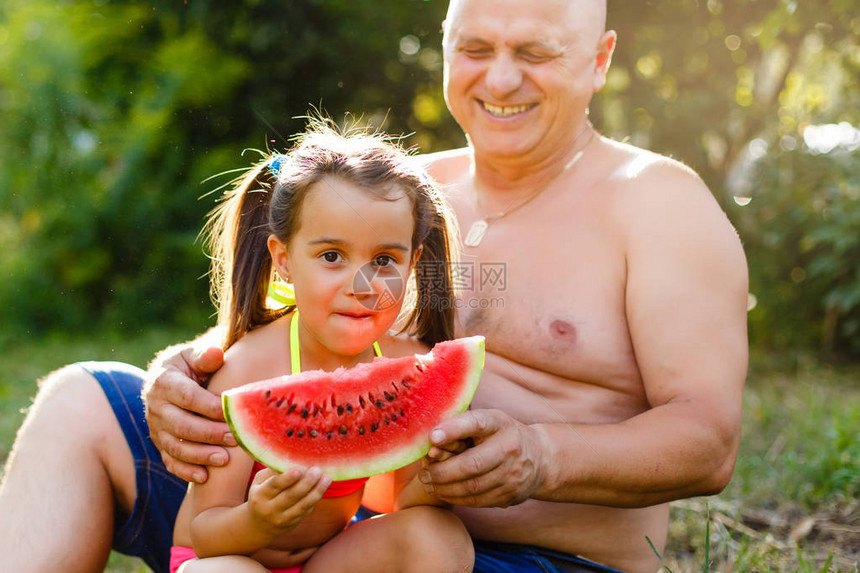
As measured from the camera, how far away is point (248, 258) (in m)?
2.21

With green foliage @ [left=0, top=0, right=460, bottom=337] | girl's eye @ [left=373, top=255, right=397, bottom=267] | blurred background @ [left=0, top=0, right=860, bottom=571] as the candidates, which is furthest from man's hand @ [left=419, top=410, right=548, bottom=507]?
green foliage @ [left=0, top=0, right=460, bottom=337]

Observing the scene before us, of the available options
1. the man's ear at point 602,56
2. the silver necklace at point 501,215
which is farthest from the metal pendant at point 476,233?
the man's ear at point 602,56

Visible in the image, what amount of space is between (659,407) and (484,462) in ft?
1.87

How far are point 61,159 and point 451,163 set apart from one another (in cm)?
606

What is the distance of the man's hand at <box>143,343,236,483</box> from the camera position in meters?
1.90

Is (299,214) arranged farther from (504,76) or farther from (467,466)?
(504,76)

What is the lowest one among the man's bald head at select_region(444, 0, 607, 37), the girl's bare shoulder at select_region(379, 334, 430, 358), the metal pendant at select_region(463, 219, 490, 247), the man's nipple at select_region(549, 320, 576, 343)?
the girl's bare shoulder at select_region(379, 334, 430, 358)

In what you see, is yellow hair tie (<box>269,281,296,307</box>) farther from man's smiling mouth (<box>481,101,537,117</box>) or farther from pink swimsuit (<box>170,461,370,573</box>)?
man's smiling mouth (<box>481,101,537,117</box>)

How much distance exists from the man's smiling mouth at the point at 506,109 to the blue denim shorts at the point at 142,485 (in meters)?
1.41

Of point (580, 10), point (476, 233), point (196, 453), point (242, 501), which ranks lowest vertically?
→ point (242, 501)

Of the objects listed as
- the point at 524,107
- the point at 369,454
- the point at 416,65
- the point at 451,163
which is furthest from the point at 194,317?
the point at 369,454

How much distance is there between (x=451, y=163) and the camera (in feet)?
9.78

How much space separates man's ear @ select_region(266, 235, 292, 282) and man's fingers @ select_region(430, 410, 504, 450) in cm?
62

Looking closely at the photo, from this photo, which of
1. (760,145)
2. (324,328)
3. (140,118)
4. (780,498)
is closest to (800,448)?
(780,498)
